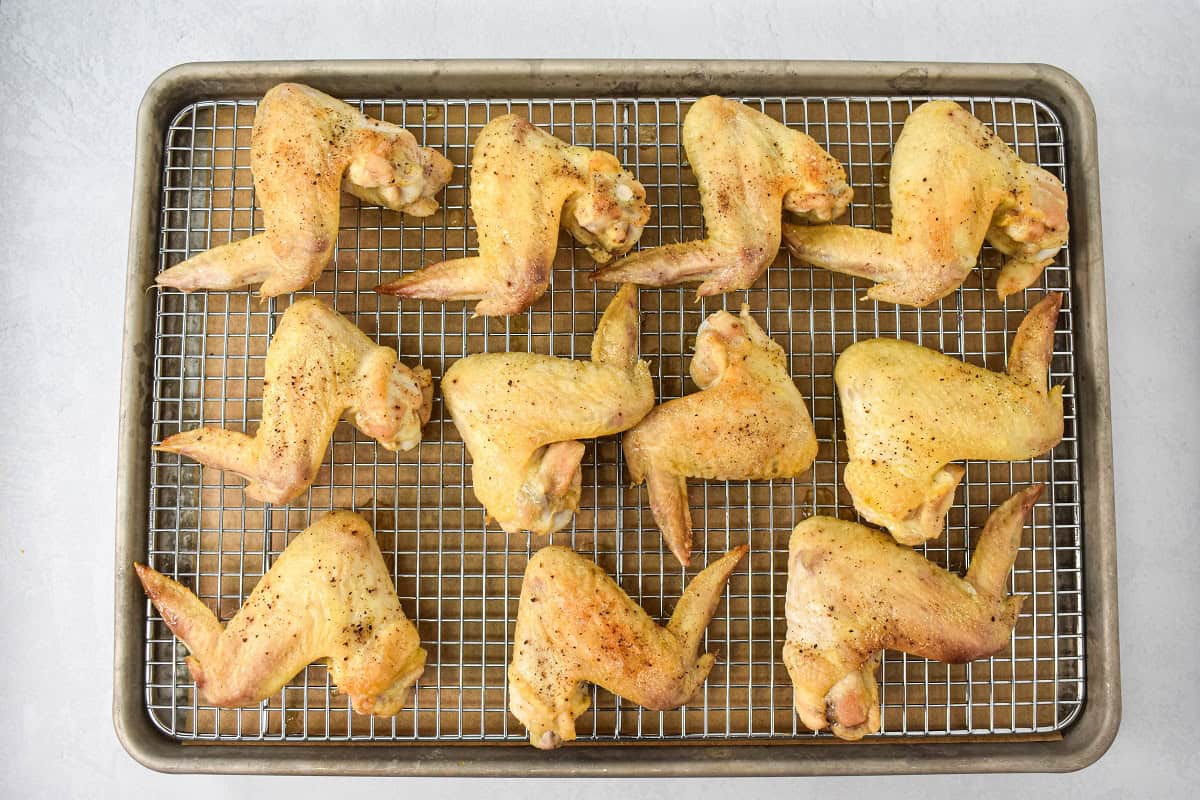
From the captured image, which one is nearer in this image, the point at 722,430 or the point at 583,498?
the point at 722,430

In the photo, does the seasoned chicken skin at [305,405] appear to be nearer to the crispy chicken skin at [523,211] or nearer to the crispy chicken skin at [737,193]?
the crispy chicken skin at [523,211]

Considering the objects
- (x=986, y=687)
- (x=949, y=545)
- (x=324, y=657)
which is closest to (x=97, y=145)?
(x=324, y=657)

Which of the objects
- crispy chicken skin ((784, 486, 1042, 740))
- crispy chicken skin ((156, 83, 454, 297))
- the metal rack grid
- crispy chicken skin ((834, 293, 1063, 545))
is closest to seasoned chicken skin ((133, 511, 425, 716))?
the metal rack grid

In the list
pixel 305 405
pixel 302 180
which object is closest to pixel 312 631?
pixel 305 405

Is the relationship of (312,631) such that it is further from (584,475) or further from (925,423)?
(925,423)

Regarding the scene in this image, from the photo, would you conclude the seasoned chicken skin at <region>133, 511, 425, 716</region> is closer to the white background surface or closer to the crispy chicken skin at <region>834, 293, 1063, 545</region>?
the white background surface

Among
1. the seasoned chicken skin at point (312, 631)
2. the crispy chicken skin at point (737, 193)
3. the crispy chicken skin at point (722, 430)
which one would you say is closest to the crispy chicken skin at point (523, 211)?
the crispy chicken skin at point (737, 193)
